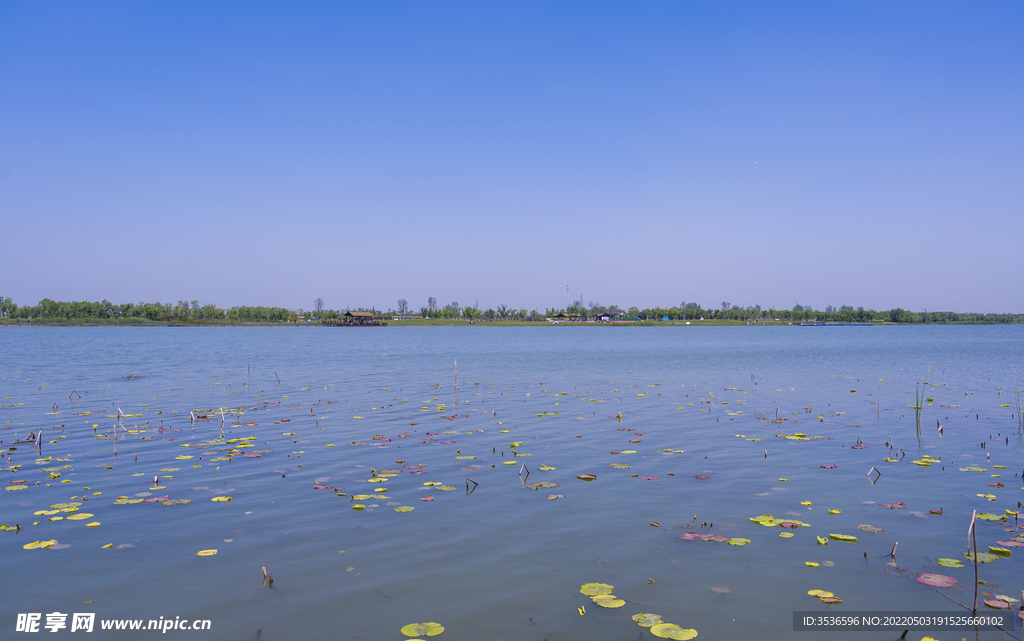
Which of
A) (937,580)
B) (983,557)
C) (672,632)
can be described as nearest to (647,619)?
(672,632)

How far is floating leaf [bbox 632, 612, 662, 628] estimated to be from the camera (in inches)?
261

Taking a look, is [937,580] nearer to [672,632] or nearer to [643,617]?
[672,632]

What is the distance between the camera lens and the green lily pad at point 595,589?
7414 mm

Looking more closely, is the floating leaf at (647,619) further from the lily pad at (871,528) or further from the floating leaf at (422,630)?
the lily pad at (871,528)

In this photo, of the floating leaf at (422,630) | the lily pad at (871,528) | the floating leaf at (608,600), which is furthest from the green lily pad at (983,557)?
the floating leaf at (422,630)

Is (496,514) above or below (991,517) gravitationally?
below

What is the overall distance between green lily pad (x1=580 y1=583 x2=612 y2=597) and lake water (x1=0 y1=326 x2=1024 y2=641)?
6.7 inches

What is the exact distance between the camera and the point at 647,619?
672 centimetres

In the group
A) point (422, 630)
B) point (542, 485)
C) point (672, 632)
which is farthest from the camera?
point (542, 485)

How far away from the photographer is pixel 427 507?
1088 cm

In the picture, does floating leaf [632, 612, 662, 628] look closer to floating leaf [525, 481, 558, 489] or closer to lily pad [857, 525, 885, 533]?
lily pad [857, 525, 885, 533]

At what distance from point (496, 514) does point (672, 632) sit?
4.52 m

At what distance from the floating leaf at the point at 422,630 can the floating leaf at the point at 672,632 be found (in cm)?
244

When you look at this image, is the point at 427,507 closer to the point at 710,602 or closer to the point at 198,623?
the point at 198,623
